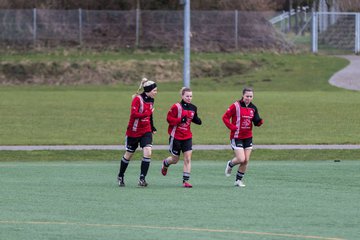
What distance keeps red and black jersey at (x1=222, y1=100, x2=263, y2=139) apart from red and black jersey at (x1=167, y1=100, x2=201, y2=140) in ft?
1.79

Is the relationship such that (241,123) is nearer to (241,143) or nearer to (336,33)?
(241,143)

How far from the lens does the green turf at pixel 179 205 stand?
12.0m

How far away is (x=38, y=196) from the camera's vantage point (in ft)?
50.6

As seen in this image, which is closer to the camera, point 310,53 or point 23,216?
point 23,216

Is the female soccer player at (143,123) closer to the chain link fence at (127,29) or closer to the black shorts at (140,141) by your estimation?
the black shorts at (140,141)

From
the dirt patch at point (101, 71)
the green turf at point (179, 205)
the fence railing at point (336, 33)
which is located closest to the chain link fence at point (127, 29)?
the fence railing at point (336, 33)

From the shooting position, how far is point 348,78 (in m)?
49.4

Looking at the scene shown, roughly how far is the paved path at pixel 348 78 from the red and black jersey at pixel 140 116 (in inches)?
1206

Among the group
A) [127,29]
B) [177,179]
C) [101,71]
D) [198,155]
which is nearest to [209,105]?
[198,155]

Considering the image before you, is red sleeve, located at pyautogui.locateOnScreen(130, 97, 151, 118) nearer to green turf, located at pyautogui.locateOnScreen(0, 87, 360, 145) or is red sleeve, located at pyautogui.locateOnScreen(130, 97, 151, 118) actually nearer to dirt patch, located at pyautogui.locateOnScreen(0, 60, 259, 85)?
green turf, located at pyautogui.locateOnScreen(0, 87, 360, 145)

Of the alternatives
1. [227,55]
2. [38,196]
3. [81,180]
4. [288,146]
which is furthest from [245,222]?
[227,55]

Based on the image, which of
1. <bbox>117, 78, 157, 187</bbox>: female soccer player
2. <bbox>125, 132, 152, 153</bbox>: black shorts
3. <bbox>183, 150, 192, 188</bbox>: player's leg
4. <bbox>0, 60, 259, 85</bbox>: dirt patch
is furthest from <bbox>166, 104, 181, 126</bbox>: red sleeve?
<bbox>0, 60, 259, 85</bbox>: dirt patch

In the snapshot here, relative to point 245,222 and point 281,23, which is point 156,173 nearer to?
point 245,222

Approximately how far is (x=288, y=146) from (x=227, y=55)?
30750 mm
